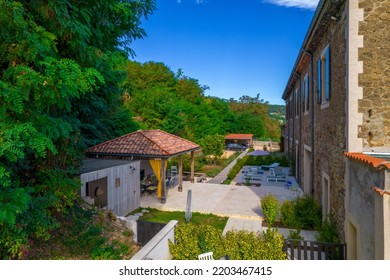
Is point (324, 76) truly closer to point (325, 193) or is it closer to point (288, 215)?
point (325, 193)

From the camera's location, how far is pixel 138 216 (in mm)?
10641

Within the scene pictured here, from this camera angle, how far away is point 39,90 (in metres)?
3.76

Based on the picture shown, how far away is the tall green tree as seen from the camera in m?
3.63

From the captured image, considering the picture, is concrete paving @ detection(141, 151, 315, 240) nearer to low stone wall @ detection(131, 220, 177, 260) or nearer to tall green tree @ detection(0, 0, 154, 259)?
low stone wall @ detection(131, 220, 177, 260)

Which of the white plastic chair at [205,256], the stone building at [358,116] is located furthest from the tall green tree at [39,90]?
the stone building at [358,116]

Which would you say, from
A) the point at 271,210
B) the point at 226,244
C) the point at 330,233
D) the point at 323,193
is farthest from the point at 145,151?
the point at 330,233

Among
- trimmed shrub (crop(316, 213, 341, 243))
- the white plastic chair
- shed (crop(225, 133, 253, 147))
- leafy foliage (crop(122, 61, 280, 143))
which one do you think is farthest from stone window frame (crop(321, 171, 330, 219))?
shed (crop(225, 133, 253, 147))

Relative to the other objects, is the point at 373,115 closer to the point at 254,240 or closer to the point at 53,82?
the point at 254,240

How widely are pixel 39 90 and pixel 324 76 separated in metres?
8.15

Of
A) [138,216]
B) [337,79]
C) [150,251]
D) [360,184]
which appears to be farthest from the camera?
[138,216]
